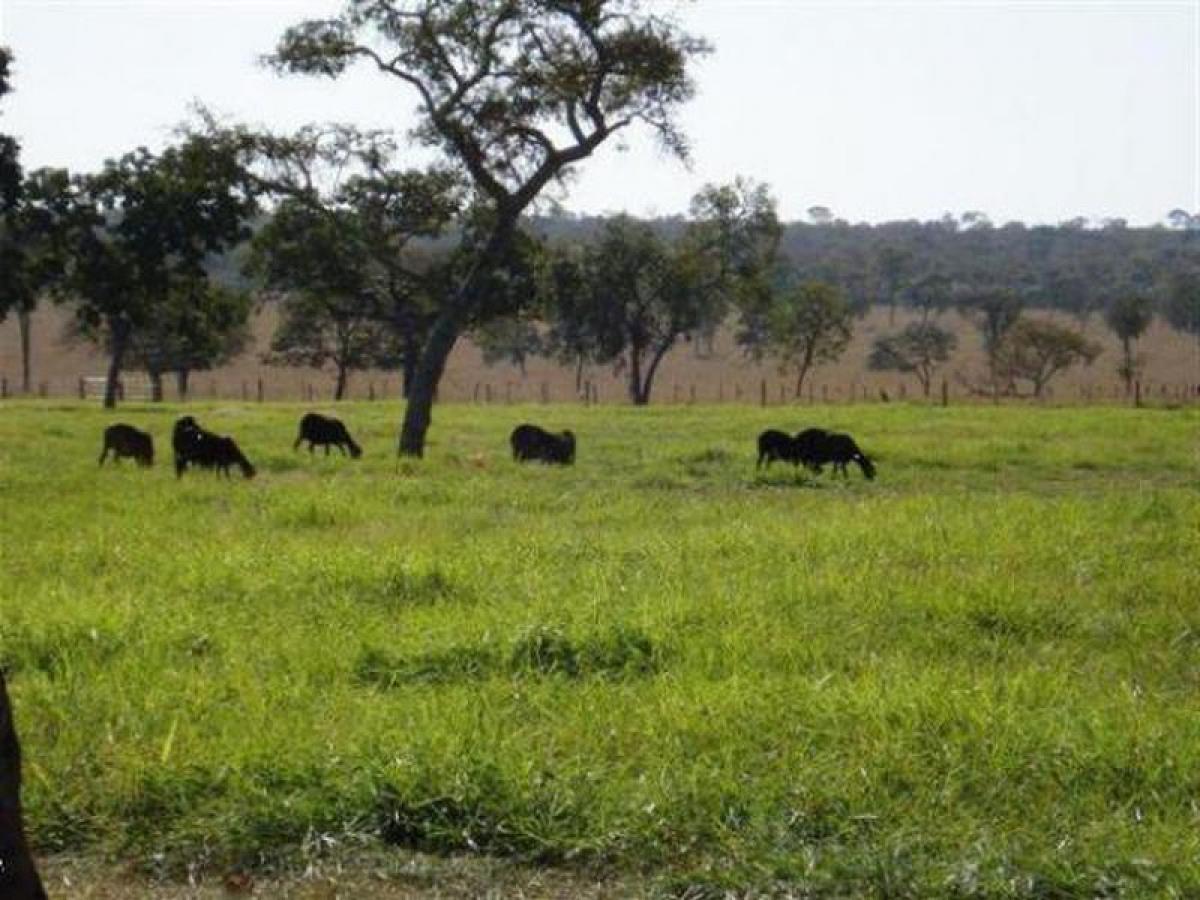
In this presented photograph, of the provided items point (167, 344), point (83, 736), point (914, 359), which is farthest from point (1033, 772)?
point (914, 359)

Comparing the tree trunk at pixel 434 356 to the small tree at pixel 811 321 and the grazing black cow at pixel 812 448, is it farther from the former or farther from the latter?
the small tree at pixel 811 321

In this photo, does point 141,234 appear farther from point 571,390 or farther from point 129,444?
point 571,390

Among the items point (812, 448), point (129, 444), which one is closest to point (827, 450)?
point (812, 448)

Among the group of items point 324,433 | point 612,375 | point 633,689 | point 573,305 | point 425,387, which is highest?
point 573,305

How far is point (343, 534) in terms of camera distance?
46.9 ft

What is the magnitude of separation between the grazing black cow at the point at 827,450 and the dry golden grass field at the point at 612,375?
60.4 metres

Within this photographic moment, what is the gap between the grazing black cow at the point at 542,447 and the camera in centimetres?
2636

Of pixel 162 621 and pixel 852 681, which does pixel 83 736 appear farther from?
pixel 852 681

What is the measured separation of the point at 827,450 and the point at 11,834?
20.5m

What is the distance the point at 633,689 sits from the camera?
779cm

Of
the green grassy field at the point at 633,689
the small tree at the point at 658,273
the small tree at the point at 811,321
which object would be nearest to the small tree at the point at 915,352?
the small tree at the point at 811,321

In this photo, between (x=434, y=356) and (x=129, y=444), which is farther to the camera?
(x=434, y=356)

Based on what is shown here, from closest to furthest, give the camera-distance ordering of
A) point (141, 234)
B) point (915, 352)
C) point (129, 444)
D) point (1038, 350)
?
point (141, 234) → point (129, 444) → point (1038, 350) → point (915, 352)

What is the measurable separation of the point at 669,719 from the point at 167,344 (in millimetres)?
71460
